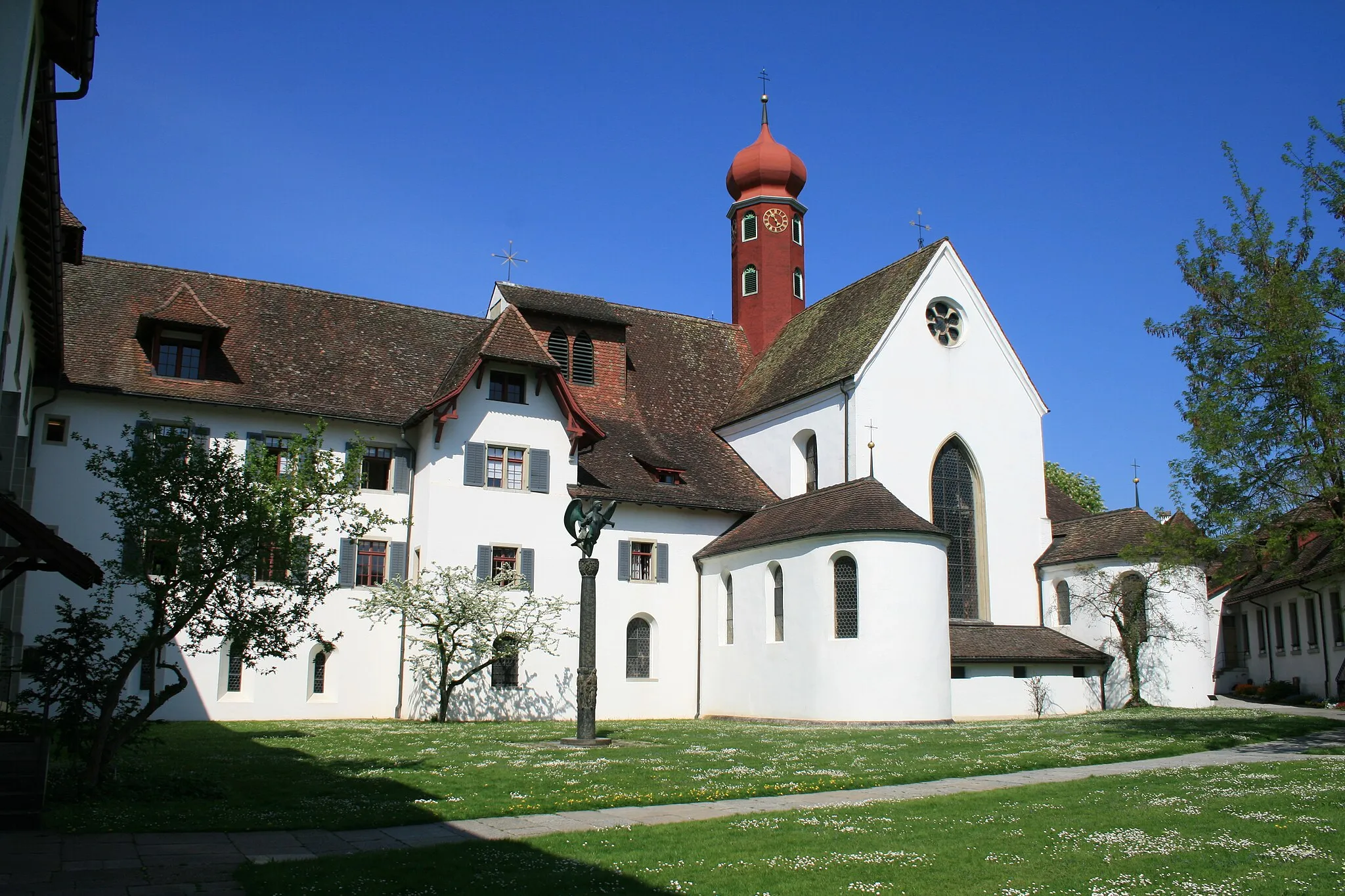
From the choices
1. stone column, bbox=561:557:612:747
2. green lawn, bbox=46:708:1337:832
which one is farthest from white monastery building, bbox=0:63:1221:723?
stone column, bbox=561:557:612:747

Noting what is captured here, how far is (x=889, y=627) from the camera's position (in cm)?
3117

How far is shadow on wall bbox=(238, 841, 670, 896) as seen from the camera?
29.8 ft

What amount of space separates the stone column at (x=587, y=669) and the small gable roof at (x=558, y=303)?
17077mm

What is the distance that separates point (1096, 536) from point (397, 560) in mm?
22730

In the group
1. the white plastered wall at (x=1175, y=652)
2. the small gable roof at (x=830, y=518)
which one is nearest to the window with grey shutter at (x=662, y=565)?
the small gable roof at (x=830, y=518)

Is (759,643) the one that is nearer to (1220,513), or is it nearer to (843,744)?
(843,744)

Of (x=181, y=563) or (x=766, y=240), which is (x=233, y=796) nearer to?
(x=181, y=563)

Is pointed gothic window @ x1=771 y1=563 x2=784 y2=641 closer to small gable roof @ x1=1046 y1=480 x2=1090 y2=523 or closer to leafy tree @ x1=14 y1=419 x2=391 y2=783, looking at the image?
small gable roof @ x1=1046 y1=480 x2=1090 y2=523

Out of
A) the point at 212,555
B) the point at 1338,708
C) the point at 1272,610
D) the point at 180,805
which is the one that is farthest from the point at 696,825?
the point at 1272,610

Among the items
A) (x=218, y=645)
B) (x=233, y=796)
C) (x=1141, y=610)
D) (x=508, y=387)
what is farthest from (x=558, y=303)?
(x=233, y=796)

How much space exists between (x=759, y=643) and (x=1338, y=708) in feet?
66.8

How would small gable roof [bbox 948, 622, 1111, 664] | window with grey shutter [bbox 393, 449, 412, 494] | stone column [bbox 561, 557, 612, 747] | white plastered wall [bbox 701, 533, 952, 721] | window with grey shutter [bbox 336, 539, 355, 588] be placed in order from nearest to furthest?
stone column [bbox 561, 557, 612, 747], white plastered wall [bbox 701, 533, 952, 721], window with grey shutter [bbox 336, 539, 355, 588], window with grey shutter [bbox 393, 449, 412, 494], small gable roof [bbox 948, 622, 1111, 664]

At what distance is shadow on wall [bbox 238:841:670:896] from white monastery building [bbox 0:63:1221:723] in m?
20.8

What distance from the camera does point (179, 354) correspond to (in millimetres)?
32031
